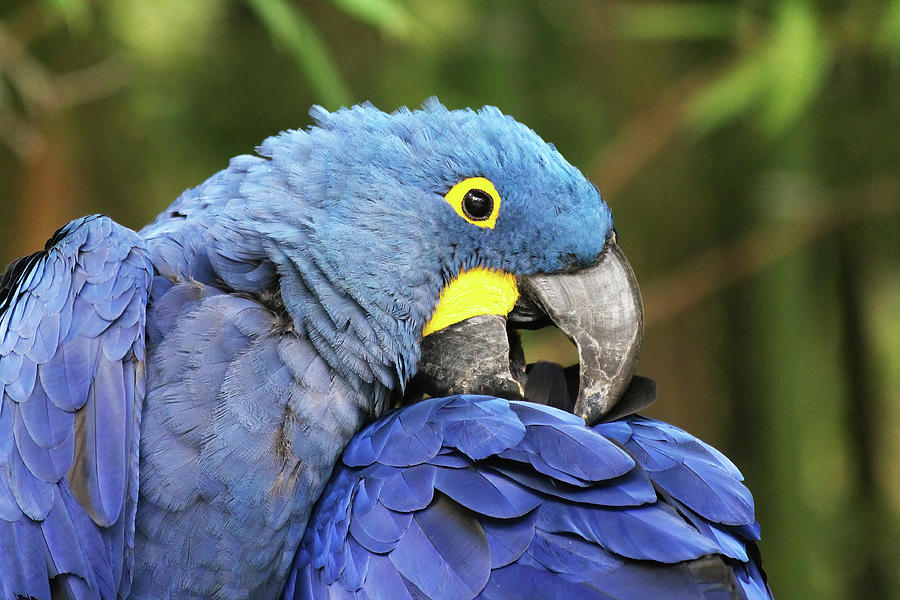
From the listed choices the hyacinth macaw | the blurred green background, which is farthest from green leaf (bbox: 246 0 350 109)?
the hyacinth macaw

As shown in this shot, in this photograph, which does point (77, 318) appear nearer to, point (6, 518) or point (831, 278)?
point (6, 518)

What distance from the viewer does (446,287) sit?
3.17 feet

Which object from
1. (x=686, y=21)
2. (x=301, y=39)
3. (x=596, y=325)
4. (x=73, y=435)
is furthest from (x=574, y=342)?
(x=686, y=21)

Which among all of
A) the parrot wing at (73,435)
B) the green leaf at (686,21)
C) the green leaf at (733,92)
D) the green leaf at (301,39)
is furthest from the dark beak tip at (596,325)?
the green leaf at (686,21)

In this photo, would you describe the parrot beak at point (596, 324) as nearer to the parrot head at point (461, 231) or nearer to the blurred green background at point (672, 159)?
the parrot head at point (461, 231)

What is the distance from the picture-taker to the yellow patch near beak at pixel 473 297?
0.97 m

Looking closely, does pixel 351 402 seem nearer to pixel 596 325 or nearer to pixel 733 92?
pixel 596 325

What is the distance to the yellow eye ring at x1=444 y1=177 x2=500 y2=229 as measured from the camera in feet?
3.16

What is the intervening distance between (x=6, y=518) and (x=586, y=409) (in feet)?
1.92

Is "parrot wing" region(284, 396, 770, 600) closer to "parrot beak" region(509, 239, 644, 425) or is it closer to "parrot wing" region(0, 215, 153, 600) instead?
"parrot beak" region(509, 239, 644, 425)

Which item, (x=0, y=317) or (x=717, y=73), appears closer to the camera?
(x=0, y=317)

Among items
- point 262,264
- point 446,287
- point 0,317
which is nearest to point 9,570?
point 0,317

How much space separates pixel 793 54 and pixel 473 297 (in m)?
0.93

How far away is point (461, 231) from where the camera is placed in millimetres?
961
